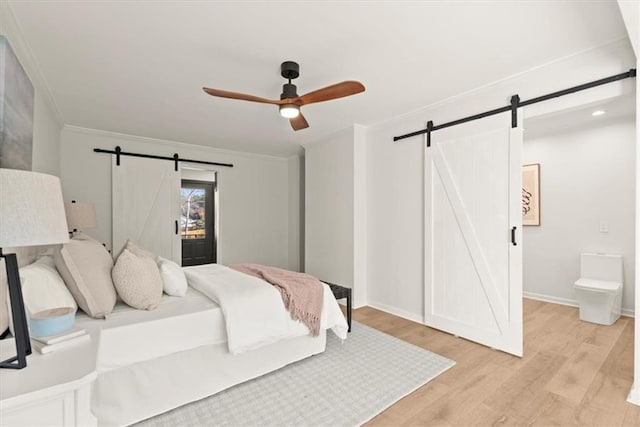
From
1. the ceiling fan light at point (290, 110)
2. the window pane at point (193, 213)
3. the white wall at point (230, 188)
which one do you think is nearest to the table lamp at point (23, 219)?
the ceiling fan light at point (290, 110)

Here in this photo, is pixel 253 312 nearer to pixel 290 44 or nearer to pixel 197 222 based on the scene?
pixel 290 44

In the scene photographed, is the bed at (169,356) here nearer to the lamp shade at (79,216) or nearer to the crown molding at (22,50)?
the lamp shade at (79,216)

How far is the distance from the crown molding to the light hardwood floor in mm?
3379

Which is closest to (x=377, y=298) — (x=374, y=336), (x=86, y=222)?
(x=374, y=336)

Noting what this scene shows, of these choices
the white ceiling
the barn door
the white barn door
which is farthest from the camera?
the barn door

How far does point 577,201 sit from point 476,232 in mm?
2288

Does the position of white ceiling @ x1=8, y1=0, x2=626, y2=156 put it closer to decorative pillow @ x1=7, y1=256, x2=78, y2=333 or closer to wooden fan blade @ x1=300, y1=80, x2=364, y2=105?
wooden fan blade @ x1=300, y1=80, x2=364, y2=105

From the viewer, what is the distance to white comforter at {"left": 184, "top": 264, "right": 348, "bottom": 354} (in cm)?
217

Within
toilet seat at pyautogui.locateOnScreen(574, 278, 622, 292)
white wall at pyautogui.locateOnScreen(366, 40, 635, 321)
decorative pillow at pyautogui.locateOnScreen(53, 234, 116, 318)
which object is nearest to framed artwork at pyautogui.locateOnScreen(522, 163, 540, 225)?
toilet seat at pyautogui.locateOnScreen(574, 278, 622, 292)

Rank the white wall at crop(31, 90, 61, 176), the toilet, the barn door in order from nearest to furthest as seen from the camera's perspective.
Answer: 1. the white wall at crop(31, 90, 61, 176)
2. the toilet
3. the barn door

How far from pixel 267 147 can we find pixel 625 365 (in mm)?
5168

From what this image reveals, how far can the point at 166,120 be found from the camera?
396 cm

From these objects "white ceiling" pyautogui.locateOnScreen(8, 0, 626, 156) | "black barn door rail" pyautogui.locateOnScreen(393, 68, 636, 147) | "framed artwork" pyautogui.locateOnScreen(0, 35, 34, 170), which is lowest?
"framed artwork" pyautogui.locateOnScreen(0, 35, 34, 170)

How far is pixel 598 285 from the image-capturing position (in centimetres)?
354
